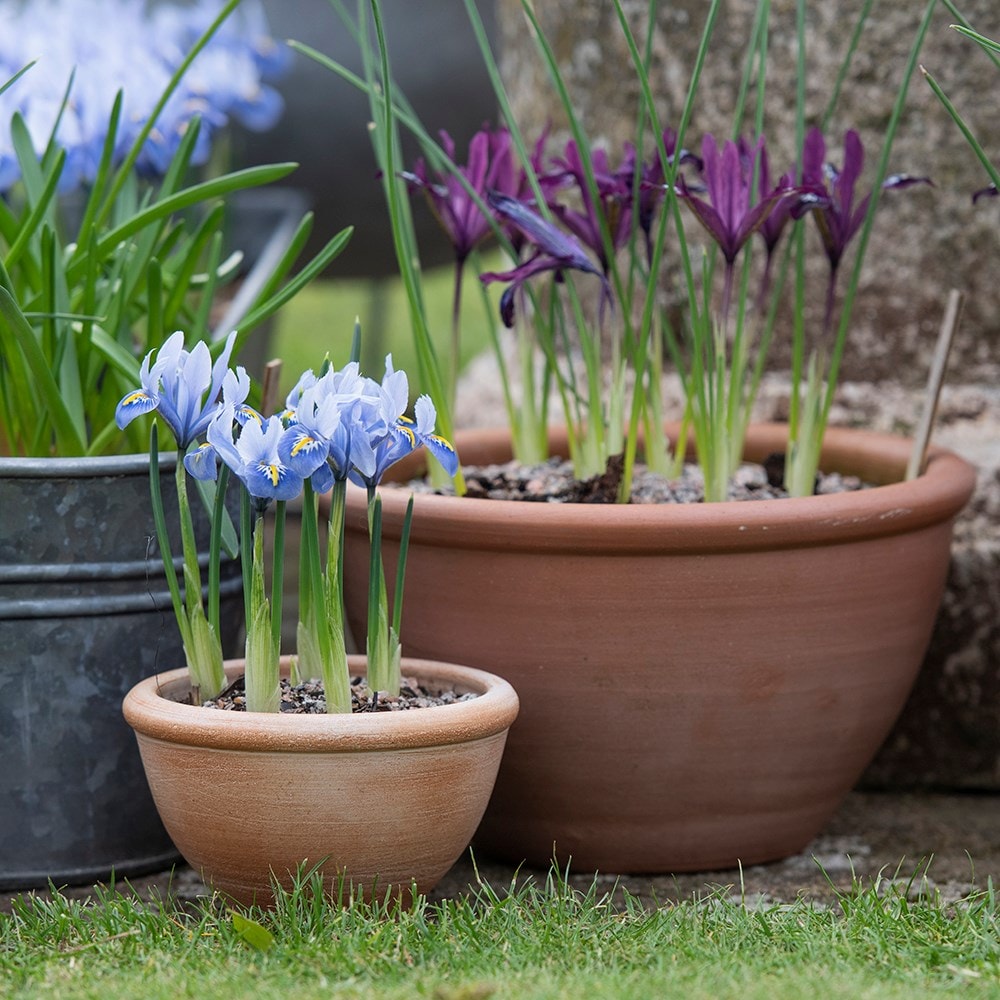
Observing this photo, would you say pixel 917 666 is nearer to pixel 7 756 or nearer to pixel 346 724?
pixel 346 724

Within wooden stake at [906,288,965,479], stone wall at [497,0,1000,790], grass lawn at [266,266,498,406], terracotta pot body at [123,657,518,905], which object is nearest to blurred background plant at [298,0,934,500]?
wooden stake at [906,288,965,479]

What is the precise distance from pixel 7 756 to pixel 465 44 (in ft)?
7.77

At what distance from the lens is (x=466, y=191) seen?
68.1 inches

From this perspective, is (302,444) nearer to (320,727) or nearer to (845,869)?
(320,727)

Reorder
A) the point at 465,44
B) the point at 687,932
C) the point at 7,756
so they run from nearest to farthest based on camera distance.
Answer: the point at 687,932, the point at 7,756, the point at 465,44

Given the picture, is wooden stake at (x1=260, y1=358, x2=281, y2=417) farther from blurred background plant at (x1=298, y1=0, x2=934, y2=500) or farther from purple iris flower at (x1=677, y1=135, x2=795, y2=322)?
purple iris flower at (x1=677, y1=135, x2=795, y2=322)

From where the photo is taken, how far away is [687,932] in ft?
4.19

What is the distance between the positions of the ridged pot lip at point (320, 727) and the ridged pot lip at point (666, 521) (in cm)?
23

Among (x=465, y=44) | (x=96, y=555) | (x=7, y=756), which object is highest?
(x=465, y=44)

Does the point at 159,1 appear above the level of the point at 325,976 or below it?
above

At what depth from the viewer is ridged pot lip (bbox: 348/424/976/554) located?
1490 mm

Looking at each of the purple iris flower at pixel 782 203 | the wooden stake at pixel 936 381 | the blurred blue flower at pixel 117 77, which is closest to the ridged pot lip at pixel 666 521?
the wooden stake at pixel 936 381

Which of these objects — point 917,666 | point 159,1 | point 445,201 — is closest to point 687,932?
point 917,666

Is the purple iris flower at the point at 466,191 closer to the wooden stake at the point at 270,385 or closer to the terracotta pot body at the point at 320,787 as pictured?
the wooden stake at the point at 270,385
